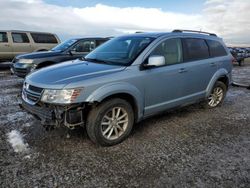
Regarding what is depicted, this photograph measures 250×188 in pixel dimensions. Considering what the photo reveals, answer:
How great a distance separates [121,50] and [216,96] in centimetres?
279

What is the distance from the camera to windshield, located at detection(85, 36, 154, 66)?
4.27 meters

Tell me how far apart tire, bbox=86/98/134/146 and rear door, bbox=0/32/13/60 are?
1137cm

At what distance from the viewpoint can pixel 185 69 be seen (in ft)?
15.9

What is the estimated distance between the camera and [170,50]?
4711mm

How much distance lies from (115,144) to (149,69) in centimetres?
132

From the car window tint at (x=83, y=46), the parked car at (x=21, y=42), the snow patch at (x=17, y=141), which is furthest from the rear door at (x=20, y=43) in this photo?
the snow patch at (x=17, y=141)

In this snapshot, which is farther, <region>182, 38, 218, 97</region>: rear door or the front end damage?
<region>182, 38, 218, 97</region>: rear door

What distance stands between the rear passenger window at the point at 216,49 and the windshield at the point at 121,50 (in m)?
1.84

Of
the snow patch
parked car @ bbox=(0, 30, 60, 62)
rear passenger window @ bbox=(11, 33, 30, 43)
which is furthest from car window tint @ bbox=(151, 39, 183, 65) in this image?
rear passenger window @ bbox=(11, 33, 30, 43)

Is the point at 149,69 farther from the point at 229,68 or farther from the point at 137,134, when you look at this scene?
the point at 229,68

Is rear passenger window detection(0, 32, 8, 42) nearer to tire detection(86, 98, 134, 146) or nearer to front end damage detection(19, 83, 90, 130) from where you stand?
front end damage detection(19, 83, 90, 130)

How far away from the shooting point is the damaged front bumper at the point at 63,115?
344 cm

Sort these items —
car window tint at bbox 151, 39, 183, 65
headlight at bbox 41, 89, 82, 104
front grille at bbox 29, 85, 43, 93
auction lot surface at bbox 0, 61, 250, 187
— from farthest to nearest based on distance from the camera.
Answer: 1. car window tint at bbox 151, 39, 183, 65
2. front grille at bbox 29, 85, 43, 93
3. headlight at bbox 41, 89, 82, 104
4. auction lot surface at bbox 0, 61, 250, 187

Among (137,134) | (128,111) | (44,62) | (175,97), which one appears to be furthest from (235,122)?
(44,62)
